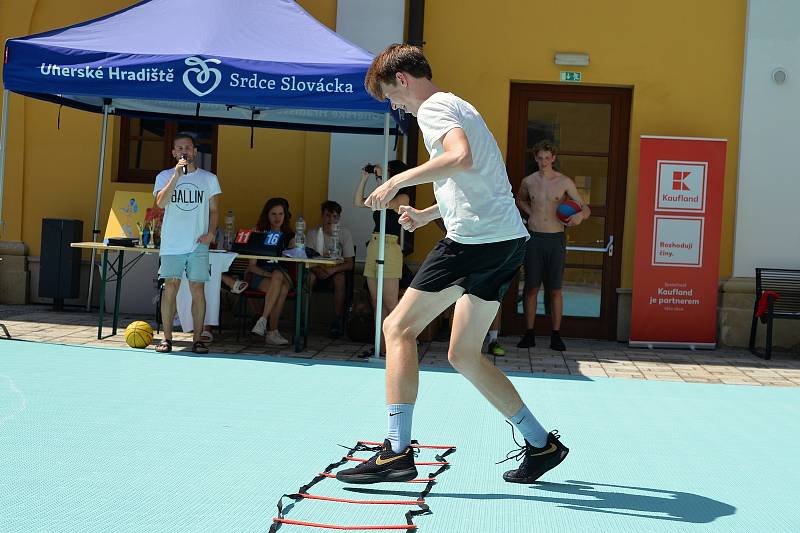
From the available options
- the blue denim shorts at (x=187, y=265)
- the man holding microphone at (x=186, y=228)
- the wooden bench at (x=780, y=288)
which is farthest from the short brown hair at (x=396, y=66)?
the wooden bench at (x=780, y=288)

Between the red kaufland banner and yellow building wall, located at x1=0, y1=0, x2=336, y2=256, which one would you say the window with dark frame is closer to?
yellow building wall, located at x1=0, y1=0, x2=336, y2=256

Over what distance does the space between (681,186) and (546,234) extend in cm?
160

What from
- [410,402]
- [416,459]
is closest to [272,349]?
[416,459]

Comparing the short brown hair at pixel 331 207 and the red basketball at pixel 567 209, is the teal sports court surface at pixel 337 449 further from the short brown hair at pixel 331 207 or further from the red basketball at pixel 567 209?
the short brown hair at pixel 331 207

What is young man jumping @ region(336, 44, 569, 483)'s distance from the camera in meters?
4.28

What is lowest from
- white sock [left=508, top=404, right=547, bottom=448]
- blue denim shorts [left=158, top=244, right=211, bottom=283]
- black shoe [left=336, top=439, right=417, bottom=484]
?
black shoe [left=336, top=439, right=417, bottom=484]

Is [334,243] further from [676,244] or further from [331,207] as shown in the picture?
[676,244]

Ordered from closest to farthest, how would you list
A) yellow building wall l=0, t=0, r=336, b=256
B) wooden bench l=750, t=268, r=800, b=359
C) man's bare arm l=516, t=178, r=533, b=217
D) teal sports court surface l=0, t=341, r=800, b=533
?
teal sports court surface l=0, t=341, r=800, b=533
man's bare arm l=516, t=178, r=533, b=217
wooden bench l=750, t=268, r=800, b=359
yellow building wall l=0, t=0, r=336, b=256

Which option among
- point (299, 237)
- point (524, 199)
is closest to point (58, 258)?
point (299, 237)

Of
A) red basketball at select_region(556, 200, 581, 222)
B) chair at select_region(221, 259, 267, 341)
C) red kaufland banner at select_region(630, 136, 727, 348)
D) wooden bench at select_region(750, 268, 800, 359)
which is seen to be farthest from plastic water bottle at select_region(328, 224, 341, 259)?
wooden bench at select_region(750, 268, 800, 359)

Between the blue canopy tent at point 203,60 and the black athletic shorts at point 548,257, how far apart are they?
2.10 metres

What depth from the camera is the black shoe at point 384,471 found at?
4.29m

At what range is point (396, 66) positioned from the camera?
4406mm

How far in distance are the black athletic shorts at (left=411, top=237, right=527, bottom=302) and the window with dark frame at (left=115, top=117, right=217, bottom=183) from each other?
25.6 feet
